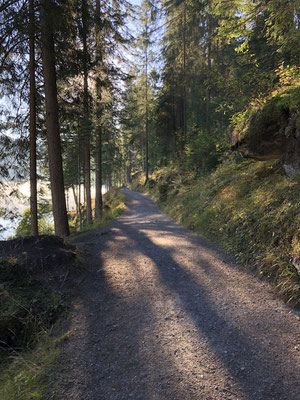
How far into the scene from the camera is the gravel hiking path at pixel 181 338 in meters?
1.95

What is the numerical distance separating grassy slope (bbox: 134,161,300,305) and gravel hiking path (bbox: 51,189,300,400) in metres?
0.34

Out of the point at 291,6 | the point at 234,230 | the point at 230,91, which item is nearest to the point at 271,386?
the point at 234,230

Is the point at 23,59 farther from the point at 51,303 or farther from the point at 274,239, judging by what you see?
the point at 274,239

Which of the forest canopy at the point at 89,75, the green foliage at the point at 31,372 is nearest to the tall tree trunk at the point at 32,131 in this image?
the forest canopy at the point at 89,75

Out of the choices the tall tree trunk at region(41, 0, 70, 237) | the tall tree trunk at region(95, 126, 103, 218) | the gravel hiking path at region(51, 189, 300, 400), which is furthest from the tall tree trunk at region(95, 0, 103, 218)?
the gravel hiking path at region(51, 189, 300, 400)

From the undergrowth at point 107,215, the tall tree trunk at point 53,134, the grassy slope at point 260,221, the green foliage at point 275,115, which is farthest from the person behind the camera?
the undergrowth at point 107,215

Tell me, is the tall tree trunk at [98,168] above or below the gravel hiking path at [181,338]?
above

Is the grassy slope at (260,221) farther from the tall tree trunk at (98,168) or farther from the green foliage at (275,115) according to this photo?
the tall tree trunk at (98,168)

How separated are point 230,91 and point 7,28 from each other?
7.18 metres

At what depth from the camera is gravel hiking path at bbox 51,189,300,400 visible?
1949 mm

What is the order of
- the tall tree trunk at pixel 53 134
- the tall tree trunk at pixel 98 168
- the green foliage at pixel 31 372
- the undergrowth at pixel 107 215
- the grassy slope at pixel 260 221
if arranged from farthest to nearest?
the tall tree trunk at pixel 98 168 < the undergrowth at pixel 107 215 < the tall tree trunk at pixel 53 134 < the grassy slope at pixel 260 221 < the green foliage at pixel 31 372

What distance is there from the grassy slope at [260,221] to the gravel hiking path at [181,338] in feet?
1.11

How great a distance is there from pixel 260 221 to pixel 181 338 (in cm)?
311

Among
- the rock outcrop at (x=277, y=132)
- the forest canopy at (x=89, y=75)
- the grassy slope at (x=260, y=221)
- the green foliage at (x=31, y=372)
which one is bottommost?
the green foliage at (x=31, y=372)
